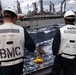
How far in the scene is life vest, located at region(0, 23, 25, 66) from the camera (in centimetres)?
212

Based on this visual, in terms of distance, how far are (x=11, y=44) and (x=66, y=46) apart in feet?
2.72

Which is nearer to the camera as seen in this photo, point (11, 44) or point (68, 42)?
point (11, 44)

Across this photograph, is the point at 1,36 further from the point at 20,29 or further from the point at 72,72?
the point at 72,72

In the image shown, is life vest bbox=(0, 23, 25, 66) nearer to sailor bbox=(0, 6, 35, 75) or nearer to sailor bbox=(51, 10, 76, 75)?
sailor bbox=(0, 6, 35, 75)

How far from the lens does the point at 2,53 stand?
6.95ft

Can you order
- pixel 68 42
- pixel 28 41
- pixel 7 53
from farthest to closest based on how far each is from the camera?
1. pixel 68 42
2. pixel 28 41
3. pixel 7 53

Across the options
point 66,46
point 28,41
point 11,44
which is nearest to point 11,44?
point 11,44

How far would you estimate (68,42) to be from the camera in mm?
2643

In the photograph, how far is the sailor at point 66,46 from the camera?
2639 mm

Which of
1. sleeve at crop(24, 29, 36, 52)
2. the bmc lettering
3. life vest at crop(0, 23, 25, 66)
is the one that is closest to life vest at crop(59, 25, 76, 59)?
sleeve at crop(24, 29, 36, 52)

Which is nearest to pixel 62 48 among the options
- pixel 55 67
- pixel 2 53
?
pixel 55 67

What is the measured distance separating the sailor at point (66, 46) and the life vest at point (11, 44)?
0.62m

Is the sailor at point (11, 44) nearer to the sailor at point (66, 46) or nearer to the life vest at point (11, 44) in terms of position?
the life vest at point (11, 44)

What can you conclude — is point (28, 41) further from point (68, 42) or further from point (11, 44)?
point (68, 42)
